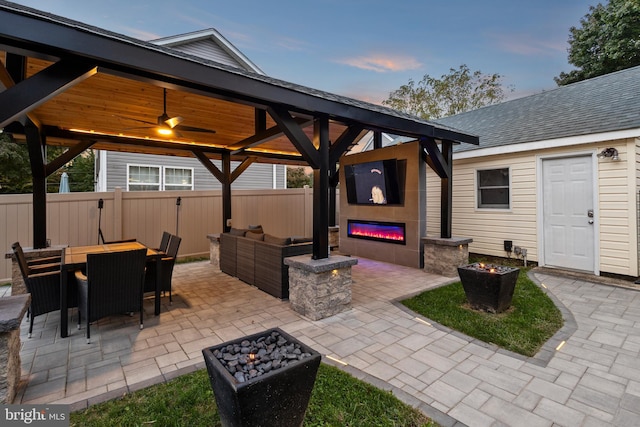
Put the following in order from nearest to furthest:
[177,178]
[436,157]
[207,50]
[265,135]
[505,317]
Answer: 1. [505,317]
2. [265,135]
3. [436,157]
4. [207,50]
5. [177,178]

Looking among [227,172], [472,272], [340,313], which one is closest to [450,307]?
[472,272]

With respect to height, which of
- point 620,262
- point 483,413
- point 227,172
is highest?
point 227,172

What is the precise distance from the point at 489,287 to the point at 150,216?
7007 mm

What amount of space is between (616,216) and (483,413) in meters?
5.23

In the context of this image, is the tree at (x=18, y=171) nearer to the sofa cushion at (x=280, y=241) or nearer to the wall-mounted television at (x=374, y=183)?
the sofa cushion at (x=280, y=241)

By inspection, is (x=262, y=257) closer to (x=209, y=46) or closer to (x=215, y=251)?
(x=215, y=251)

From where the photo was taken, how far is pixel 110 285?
3127 millimetres

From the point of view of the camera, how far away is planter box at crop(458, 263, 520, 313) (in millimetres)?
3607

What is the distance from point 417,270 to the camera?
6012mm

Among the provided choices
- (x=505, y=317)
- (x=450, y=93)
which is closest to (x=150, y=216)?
(x=505, y=317)

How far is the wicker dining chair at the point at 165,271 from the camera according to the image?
3.89 metres

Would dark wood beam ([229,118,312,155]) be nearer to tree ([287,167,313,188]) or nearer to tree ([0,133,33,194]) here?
tree ([0,133,33,194])

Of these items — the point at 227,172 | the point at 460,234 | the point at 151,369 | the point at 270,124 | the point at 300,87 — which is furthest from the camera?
the point at 460,234

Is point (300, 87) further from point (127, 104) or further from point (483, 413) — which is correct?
point (483, 413)
